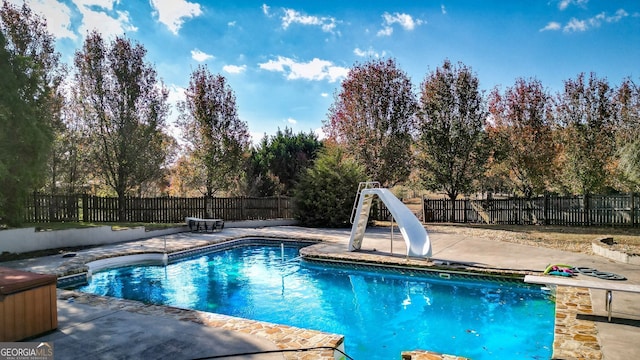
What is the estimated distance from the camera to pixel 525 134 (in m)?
18.4

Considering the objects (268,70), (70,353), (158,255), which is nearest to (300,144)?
(268,70)

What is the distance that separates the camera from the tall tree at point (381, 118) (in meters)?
19.9

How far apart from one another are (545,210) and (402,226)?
11086 millimetres

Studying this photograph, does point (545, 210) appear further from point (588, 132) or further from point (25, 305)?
point (25, 305)

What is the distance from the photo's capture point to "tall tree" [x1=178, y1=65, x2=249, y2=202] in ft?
61.7

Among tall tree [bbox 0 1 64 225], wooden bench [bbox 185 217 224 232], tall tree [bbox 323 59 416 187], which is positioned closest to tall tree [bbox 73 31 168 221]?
wooden bench [bbox 185 217 224 232]

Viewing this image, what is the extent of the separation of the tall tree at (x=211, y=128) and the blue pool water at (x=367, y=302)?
29.8 feet

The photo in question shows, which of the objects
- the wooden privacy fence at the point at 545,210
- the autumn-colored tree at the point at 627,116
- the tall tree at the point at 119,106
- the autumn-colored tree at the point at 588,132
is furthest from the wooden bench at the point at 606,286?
the tall tree at the point at 119,106

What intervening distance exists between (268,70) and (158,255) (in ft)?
34.3

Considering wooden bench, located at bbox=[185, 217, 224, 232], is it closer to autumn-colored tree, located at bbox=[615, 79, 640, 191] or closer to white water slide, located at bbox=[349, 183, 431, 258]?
white water slide, located at bbox=[349, 183, 431, 258]

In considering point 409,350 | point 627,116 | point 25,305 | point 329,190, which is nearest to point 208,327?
point 25,305

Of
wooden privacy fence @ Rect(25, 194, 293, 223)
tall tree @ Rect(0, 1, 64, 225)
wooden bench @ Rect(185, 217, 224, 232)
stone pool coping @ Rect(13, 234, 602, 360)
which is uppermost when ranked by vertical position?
tall tree @ Rect(0, 1, 64, 225)

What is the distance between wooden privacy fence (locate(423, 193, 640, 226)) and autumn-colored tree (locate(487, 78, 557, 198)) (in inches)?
65.8

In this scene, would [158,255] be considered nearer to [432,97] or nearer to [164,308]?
[164,308]
